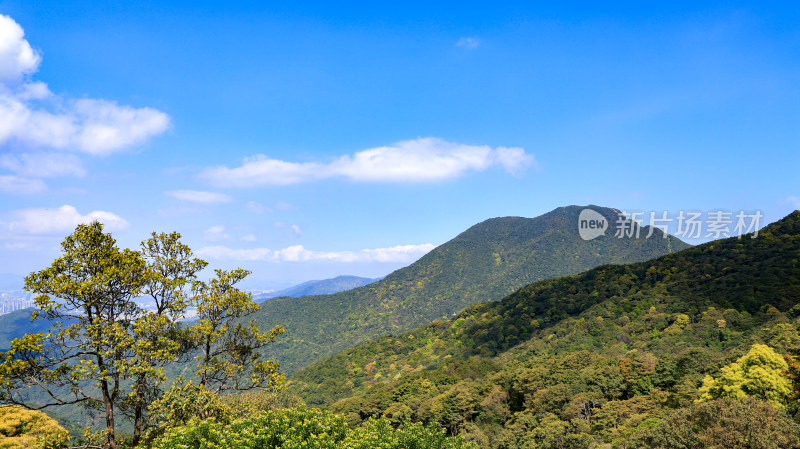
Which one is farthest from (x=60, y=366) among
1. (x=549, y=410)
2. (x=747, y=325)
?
(x=747, y=325)

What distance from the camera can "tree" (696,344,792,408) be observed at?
2842 centimetres

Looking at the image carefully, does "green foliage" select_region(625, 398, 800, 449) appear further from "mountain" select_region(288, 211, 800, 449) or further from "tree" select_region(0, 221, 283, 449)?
→ "tree" select_region(0, 221, 283, 449)

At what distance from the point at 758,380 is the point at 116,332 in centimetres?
4044

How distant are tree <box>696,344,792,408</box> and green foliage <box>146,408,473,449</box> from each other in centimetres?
2560

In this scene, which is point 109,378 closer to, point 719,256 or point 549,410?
point 549,410

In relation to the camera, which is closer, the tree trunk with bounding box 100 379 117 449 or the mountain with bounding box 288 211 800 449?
the tree trunk with bounding box 100 379 117 449

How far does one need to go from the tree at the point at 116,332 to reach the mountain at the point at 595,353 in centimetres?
2315

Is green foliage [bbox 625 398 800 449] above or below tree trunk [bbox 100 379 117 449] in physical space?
below

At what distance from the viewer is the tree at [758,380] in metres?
28.4

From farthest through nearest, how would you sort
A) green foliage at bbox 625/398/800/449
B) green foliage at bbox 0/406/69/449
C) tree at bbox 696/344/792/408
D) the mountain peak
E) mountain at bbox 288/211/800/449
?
the mountain peak, mountain at bbox 288/211/800/449, tree at bbox 696/344/792/408, green foliage at bbox 0/406/69/449, green foliage at bbox 625/398/800/449

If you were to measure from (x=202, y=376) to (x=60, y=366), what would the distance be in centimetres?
489

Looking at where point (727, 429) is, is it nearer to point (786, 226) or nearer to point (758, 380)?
point (758, 380)

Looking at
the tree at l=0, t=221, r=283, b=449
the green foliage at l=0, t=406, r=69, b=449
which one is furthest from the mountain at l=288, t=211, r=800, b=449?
the green foliage at l=0, t=406, r=69, b=449

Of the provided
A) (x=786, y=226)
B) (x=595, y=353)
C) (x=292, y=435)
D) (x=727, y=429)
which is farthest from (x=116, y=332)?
(x=786, y=226)
